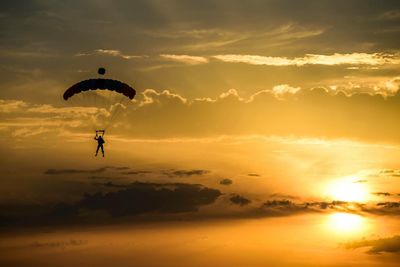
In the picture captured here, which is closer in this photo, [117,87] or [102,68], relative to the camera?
[102,68]

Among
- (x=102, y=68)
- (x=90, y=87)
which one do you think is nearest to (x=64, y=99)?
(x=90, y=87)

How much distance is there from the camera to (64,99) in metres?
71.5

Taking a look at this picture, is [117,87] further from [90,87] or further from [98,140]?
[98,140]

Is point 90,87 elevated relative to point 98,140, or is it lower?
elevated

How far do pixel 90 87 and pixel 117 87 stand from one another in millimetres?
3917

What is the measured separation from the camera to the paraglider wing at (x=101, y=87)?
71.2 meters

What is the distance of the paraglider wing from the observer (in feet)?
234

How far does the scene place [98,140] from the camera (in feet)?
229

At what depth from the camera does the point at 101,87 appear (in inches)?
2798

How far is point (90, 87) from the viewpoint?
7131cm

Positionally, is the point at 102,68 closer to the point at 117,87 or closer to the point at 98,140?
the point at 117,87

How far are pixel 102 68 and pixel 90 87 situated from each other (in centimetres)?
567

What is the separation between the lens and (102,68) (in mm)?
66812

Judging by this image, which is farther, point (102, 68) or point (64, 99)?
point (64, 99)
